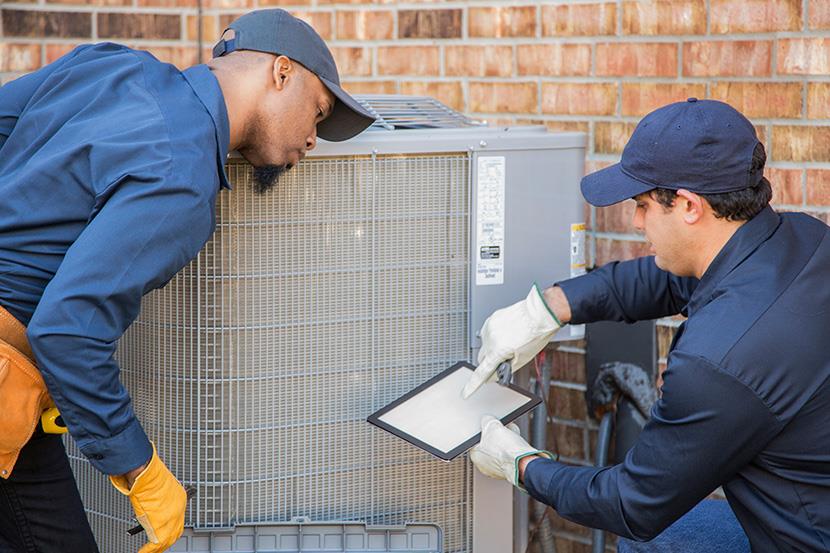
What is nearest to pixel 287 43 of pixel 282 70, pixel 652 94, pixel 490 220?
pixel 282 70

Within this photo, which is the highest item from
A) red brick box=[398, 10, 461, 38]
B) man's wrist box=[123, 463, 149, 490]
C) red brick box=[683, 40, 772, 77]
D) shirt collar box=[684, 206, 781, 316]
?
red brick box=[398, 10, 461, 38]

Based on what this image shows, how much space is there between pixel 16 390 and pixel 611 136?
1.93 m

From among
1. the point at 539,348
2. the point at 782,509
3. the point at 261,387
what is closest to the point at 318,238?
the point at 261,387

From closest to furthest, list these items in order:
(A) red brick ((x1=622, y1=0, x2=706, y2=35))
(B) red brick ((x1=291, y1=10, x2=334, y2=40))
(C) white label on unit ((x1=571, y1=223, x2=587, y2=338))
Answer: (C) white label on unit ((x1=571, y1=223, x2=587, y2=338)) → (A) red brick ((x1=622, y1=0, x2=706, y2=35)) → (B) red brick ((x1=291, y1=10, x2=334, y2=40))

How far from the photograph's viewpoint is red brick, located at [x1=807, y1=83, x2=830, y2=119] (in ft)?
9.16

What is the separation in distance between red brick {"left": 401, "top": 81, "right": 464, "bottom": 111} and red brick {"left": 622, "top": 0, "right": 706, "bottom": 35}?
0.63m

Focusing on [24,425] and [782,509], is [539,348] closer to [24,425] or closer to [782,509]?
[782,509]

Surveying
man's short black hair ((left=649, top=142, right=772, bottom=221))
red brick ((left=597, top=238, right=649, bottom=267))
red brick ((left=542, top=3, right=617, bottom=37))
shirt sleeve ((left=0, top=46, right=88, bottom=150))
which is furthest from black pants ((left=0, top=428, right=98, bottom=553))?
red brick ((left=542, top=3, right=617, bottom=37))

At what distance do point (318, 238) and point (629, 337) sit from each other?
1216 mm

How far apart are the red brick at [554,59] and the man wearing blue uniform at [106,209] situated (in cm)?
122

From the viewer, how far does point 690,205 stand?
79.4 inches

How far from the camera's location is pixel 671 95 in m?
3.05

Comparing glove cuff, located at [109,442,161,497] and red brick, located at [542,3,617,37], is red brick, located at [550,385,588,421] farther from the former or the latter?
glove cuff, located at [109,442,161,497]

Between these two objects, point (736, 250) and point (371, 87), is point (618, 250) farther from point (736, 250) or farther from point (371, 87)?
point (736, 250)
